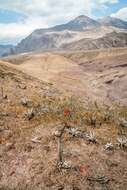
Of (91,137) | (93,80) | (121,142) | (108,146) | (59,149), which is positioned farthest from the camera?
(93,80)

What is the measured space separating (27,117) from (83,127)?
2625 millimetres

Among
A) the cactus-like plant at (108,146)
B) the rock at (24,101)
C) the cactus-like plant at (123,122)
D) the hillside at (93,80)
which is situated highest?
the rock at (24,101)

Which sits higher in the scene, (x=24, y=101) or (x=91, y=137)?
(x=24, y=101)

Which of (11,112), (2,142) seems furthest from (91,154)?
(11,112)

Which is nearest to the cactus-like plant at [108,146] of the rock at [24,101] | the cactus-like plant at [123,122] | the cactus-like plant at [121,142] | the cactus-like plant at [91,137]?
the cactus-like plant at [121,142]

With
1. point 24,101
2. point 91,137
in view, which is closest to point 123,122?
point 91,137

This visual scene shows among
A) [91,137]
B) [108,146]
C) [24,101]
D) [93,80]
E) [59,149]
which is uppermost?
[24,101]

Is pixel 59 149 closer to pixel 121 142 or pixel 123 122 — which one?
pixel 121 142

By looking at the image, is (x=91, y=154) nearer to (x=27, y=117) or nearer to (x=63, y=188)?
(x=63, y=188)

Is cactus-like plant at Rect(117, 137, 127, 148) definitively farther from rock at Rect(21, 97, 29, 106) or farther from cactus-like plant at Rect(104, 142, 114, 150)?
rock at Rect(21, 97, 29, 106)

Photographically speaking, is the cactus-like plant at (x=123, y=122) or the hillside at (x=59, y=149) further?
the cactus-like plant at (x=123, y=122)

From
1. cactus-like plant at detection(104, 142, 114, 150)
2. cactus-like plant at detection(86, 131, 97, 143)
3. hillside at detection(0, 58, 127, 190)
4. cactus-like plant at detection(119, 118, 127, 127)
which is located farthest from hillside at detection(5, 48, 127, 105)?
cactus-like plant at detection(104, 142, 114, 150)

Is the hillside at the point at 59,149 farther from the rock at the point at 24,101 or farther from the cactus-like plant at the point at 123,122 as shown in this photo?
the rock at the point at 24,101

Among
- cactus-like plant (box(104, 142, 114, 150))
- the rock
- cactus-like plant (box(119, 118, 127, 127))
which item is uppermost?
the rock
